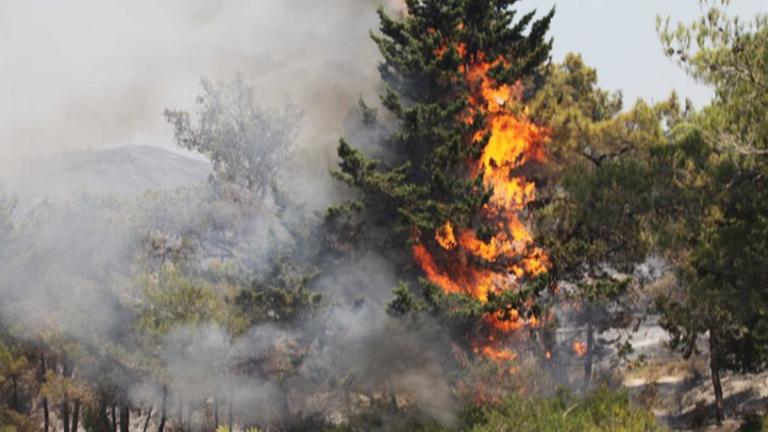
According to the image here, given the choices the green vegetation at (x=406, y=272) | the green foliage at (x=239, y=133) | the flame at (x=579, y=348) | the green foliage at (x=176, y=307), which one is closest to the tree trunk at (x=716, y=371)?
the green vegetation at (x=406, y=272)

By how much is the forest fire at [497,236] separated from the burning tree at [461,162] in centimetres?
3

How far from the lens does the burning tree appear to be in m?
19.1

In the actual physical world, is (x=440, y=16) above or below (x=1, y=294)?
above

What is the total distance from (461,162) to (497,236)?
2.38 meters

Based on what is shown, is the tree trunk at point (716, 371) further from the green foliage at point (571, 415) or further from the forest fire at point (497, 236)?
the green foliage at point (571, 415)

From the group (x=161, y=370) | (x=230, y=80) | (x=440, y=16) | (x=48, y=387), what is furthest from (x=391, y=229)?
(x=230, y=80)

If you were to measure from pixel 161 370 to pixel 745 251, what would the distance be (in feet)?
51.7

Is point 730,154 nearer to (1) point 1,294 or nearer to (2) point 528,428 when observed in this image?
(2) point 528,428

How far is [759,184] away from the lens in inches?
506

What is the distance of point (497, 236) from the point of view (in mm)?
20047

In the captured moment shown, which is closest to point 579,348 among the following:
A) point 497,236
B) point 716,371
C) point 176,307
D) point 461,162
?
point 716,371

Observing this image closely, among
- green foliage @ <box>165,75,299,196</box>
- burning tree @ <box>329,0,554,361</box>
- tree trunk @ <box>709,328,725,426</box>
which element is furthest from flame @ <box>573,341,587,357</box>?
green foliage @ <box>165,75,299,196</box>

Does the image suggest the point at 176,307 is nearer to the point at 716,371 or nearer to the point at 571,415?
the point at 571,415

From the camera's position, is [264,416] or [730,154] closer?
[730,154]
